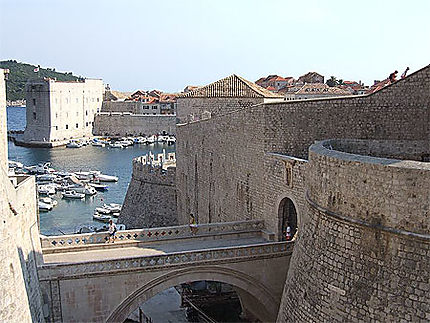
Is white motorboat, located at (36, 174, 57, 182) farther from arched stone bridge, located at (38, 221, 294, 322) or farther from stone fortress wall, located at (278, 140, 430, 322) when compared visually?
stone fortress wall, located at (278, 140, 430, 322)

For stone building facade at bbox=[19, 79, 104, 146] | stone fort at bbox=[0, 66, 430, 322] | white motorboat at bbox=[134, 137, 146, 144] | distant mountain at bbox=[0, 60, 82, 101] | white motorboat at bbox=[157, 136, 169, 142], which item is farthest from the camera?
distant mountain at bbox=[0, 60, 82, 101]

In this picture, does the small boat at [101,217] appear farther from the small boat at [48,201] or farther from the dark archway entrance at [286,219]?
the dark archway entrance at [286,219]

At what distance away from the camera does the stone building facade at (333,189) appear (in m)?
8.99

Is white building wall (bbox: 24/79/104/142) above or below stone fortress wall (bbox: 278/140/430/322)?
above

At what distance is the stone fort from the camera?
909 cm

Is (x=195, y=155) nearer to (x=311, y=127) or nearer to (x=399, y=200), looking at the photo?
(x=311, y=127)

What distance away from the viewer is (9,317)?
9.38 metres

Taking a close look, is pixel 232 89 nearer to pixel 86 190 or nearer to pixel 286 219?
pixel 286 219

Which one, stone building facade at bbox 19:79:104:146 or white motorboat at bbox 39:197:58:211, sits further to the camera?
stone building facade at bbox 19:79:104:146

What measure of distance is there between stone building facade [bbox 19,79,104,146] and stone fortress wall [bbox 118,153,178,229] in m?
46.9

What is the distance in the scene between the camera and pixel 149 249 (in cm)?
1479

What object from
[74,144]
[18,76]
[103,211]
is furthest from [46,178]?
[18,76]

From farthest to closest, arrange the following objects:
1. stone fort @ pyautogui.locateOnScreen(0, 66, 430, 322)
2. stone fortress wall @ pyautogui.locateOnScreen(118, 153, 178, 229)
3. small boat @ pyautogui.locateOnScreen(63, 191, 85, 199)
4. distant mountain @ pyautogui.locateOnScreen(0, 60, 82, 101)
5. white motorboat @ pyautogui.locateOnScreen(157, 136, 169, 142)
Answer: distant mountain @ pyautogui.locateOnScreen(0, 60, 82, 101), white motorboat @ pyautogui.locateOnScreen(157, 136, 169, 142), small boat @ pyautogui.locateOnScreen(63, 191, 85, 199), stone fortress wall @ pyautogui.locateOnScreen(118, 153, 178, 229), stone fort @ pyautogui.locateOnScreen(0, 66, 430, 322)

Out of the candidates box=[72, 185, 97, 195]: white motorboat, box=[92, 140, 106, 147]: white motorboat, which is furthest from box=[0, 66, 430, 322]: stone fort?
box=[92, 140, 106, 147]: white motorboat
